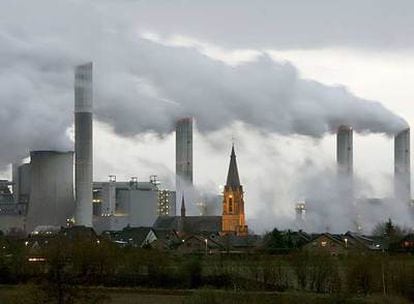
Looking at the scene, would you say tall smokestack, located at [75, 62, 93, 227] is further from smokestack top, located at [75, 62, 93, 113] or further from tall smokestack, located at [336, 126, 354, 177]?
tall smokestack, located at [336, 126, 354, 177]

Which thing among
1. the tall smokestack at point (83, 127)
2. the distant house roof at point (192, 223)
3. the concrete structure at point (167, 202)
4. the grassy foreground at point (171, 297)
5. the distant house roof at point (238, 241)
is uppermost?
the tall smokestack at point (83, 127)

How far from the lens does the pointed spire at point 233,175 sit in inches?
2414

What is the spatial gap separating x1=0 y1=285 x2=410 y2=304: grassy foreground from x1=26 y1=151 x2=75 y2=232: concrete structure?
74.4 ft

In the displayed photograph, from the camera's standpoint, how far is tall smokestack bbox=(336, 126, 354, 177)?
55213 millimetres

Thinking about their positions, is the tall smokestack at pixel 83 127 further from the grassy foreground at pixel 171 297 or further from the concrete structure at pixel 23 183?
the grassy foreground at pixel 171 297

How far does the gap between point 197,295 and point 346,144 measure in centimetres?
3776

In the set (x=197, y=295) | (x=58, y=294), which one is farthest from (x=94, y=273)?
(x=58, y=294)

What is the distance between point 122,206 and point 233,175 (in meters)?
9.54

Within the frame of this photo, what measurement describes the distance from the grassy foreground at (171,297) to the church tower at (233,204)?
112ft

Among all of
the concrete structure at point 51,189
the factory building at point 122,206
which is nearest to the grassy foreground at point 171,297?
the concrete structure at point 51,189

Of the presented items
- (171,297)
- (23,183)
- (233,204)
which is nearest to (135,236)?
(233,204)

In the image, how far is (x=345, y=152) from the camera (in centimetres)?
5653

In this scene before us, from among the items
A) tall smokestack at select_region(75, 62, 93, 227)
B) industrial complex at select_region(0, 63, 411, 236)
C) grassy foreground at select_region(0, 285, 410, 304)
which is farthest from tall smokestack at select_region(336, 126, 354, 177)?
grassy foreground at select_region(0, 285, 410, 304)

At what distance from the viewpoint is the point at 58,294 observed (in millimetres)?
16562
